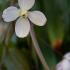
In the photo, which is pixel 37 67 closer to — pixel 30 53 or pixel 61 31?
pixel 30 53

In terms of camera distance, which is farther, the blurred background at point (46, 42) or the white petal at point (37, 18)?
the blurred background at point (46, 42)

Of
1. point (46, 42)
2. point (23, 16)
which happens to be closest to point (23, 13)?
point (23, 16)

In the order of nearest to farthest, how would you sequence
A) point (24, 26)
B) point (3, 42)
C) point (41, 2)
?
point (24, 26)
point (3, 42)
point (41, 2)

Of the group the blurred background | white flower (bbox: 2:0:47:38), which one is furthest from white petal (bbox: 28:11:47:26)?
the blurred background

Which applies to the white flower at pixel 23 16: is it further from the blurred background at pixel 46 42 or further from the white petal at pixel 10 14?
the blurred background at pixel 46 42

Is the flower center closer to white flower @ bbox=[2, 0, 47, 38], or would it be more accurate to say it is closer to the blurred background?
white flower @ bbox=[2, 0, 47, 38]

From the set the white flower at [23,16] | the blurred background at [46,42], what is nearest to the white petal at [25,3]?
the white flower at [23,16]

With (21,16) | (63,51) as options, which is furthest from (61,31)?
(21,16)
